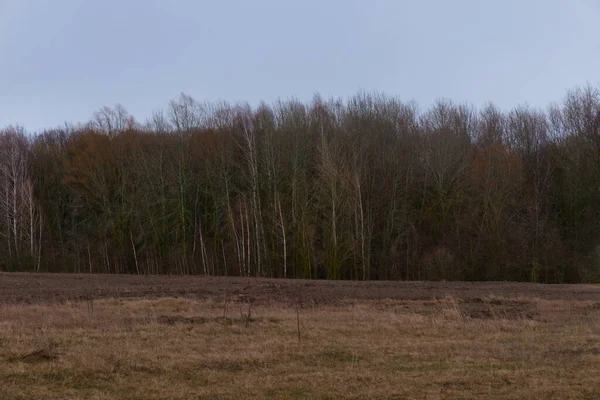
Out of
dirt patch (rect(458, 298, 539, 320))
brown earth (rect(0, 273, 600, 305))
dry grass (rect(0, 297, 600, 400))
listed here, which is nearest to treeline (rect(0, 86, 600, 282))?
brown earth (rect(0, 273, 600, 305))

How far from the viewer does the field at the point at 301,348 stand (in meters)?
9.09

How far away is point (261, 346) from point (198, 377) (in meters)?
2.95

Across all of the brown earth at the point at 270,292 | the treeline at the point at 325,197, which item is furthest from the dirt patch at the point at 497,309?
the treeline at the point at 325,197

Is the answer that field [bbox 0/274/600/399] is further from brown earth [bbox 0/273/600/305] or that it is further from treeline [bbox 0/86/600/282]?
treeline [bbox 0/86/600/282]

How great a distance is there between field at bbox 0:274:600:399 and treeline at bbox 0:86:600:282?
19.5m

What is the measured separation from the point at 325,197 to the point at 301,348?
1212 inches

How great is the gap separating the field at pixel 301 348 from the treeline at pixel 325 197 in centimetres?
1953

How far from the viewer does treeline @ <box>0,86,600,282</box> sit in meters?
43.4

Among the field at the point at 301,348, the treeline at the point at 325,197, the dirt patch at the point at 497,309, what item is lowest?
the dirt patch at the point at 497,309

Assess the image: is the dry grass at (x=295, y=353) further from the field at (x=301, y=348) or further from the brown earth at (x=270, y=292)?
the brown earth at (x=270, y=292)

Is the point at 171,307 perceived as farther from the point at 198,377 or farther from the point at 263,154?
the point at 263,154

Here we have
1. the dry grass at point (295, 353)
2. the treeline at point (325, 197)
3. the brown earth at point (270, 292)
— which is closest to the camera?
the dry grass at point (295, 353)

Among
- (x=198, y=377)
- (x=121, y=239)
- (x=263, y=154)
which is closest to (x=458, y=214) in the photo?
(x=263, y=154)

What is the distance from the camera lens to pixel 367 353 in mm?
12211
